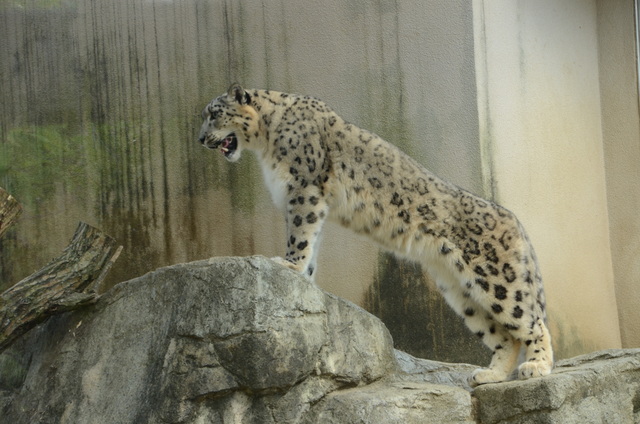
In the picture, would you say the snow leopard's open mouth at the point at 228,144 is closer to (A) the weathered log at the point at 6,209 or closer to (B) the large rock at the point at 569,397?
(A) the weathered log at the point at 6,209

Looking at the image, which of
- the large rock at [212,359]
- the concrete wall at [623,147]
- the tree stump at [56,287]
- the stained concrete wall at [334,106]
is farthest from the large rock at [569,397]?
the concrete wall at [623,147]

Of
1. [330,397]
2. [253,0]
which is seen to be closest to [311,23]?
[253,0]

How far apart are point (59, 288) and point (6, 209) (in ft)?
1.90

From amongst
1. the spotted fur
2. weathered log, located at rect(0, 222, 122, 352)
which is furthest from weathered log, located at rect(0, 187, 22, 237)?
the spotted fur

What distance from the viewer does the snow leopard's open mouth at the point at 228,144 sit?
6.57 metres

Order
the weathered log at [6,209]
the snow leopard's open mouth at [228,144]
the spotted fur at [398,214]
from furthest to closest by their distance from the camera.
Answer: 1. the snow leopard's open mouth at [228,144]
2. the spotted fur at [398,214]
3. the weathered log at [6,209]

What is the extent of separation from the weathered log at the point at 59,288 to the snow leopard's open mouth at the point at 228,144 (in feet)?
4.41

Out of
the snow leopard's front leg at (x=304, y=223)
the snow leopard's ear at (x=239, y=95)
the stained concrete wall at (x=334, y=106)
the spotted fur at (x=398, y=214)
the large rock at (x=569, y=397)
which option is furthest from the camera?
the stained concrete wall at (x=334, y=106)

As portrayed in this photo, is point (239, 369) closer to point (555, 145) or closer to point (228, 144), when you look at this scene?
point (228, 144)

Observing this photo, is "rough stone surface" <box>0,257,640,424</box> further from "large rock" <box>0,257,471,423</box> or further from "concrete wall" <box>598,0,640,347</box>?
"concrete wall" <box>598,0,640,347</box>

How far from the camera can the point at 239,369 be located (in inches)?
183

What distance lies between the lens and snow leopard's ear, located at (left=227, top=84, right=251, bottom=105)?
6457 millimetres

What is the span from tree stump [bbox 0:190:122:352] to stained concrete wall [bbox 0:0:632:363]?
2897mm

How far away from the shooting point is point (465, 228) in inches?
231
